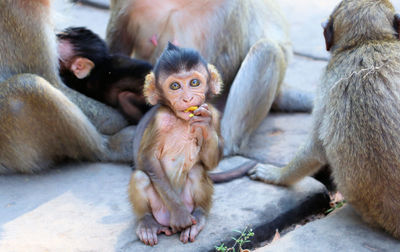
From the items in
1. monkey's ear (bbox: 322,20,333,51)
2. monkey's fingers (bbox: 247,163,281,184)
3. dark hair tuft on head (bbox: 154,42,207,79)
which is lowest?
monkey's fingers (bbox: 247,163,281,184)

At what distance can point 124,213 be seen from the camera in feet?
13.6

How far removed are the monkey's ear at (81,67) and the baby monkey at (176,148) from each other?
171 centimetres

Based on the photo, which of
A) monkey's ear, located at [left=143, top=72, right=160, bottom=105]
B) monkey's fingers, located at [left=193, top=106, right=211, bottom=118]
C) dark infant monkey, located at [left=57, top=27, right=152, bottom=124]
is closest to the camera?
monkey's fingers, located at [left=193, top=106, right=211, bottom=118]

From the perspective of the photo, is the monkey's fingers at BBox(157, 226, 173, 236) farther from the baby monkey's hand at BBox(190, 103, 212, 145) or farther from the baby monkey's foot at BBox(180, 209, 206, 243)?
the baby monkey's hand at BBox(190, 103, 212, 145)

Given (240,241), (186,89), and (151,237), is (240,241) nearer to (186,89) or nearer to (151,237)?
(151,237)

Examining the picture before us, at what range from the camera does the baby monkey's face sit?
346 centimetres

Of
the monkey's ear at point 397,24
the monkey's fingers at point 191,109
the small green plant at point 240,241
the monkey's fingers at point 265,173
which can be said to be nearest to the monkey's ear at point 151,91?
the monkey's fingers at point 191,109

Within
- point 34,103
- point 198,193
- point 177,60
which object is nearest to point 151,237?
point 198,193

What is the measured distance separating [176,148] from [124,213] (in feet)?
2.39

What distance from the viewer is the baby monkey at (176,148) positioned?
3.48 metres

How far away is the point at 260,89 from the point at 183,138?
1638 millimetres

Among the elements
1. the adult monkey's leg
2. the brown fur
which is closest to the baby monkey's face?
the brown fur

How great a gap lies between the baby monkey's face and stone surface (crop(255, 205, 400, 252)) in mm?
1036

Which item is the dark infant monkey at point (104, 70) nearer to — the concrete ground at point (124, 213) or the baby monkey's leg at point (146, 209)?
the concrete ground at point (124, 213)
